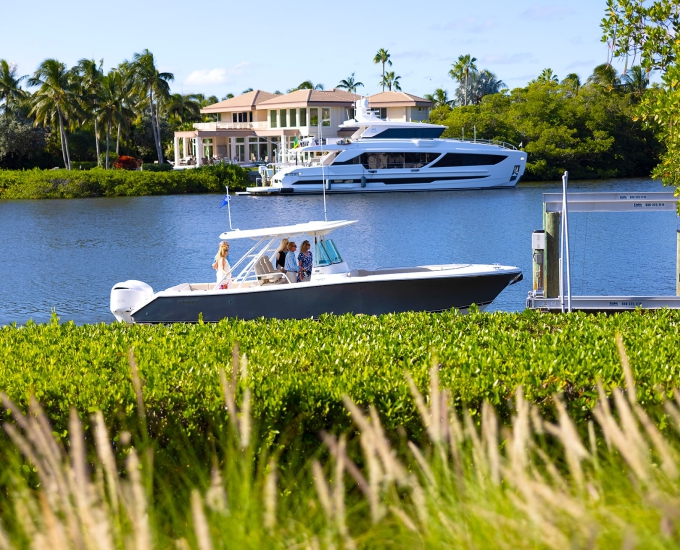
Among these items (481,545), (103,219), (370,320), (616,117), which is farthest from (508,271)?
(616,117)

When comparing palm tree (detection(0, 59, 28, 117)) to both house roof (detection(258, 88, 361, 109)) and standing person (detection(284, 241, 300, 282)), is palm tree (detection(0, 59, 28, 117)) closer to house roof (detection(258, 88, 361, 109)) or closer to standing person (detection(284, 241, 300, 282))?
house roof (detection(258, 88, 361, 109))

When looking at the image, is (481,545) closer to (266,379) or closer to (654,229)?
(266,379)

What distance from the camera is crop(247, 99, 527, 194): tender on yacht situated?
58.8m

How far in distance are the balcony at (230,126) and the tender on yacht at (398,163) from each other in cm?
1927

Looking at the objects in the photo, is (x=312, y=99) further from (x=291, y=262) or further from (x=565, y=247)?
(x=565, y=247)

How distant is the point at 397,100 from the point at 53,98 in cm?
3000

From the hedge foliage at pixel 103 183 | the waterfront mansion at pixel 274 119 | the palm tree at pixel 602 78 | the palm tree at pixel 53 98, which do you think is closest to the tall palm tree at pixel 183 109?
the waterfront mansion at pixel 274 119

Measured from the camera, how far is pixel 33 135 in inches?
2862

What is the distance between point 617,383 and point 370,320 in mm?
3173

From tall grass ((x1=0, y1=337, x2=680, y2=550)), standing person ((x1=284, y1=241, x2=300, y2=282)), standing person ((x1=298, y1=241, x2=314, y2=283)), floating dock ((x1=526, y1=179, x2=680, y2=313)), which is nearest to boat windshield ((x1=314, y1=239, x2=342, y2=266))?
standing person ((x1=298, y1=241, x2=314, y2=283))

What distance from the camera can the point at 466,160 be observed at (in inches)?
2382

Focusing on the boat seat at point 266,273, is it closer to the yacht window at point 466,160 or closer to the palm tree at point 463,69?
the yacht window at point 466,160

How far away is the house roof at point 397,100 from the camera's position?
80.8 metres

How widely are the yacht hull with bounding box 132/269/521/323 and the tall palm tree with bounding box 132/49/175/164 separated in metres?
62.3
